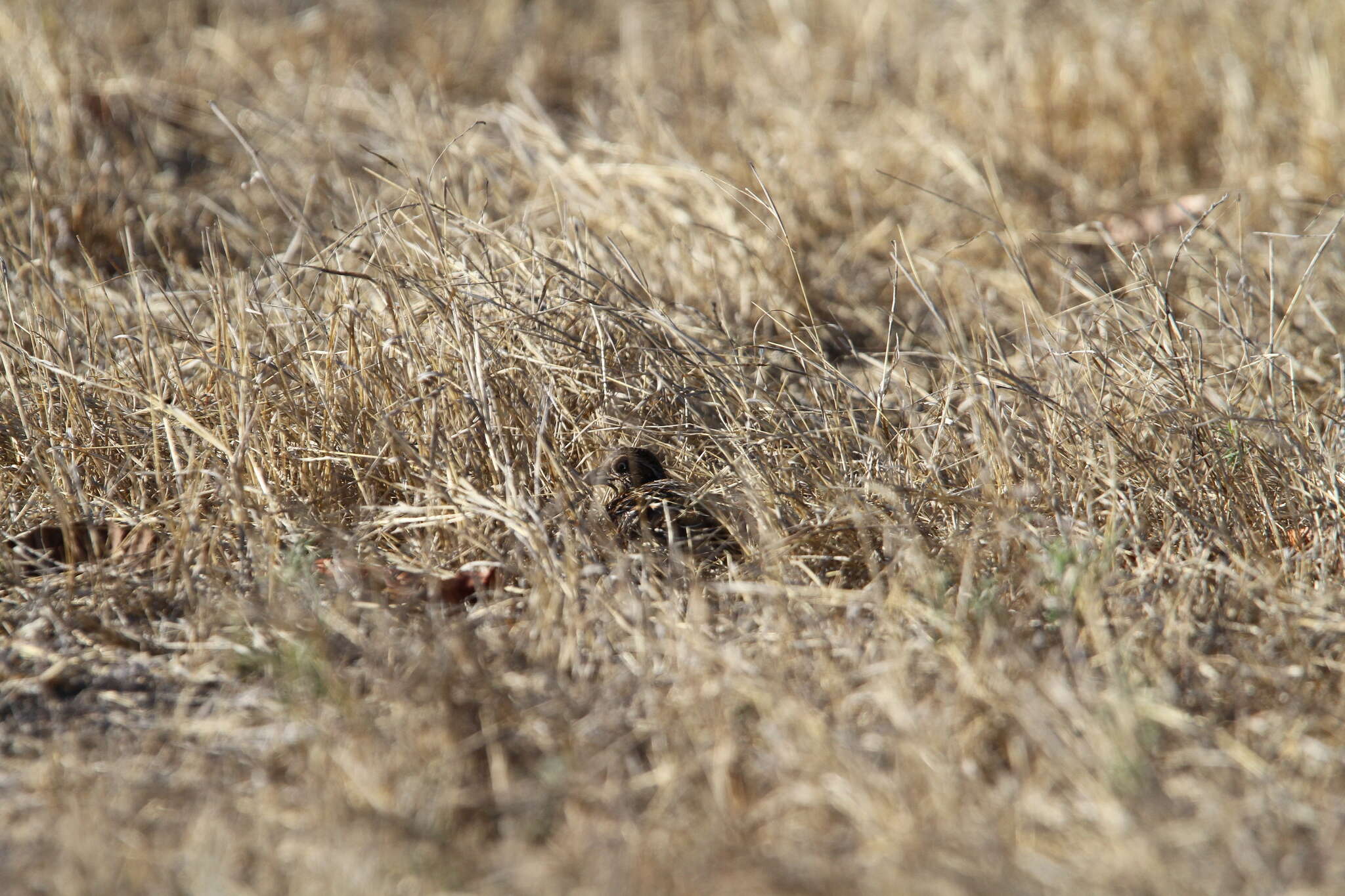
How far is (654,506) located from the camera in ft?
6.62

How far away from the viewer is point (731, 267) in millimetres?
2932

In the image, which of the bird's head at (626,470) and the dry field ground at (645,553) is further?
the bird's head at (626,470)

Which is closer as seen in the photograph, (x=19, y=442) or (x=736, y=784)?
(x=736, y=784)

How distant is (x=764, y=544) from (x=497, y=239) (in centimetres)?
81

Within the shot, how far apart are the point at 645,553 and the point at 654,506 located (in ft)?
0.38

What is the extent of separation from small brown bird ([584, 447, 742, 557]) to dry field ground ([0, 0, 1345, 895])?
58 mm

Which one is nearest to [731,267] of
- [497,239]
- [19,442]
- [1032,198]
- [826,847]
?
[497,239]

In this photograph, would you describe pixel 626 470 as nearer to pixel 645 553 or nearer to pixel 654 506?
pixel 654 506

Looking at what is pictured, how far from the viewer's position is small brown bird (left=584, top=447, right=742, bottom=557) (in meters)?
2.02

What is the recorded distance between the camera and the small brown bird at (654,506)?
2.02m

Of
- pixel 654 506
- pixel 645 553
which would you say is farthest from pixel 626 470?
pixel 645 553

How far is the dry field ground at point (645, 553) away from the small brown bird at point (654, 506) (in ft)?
0.19

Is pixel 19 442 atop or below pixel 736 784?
atop

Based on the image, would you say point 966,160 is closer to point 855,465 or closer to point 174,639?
point 855,465
